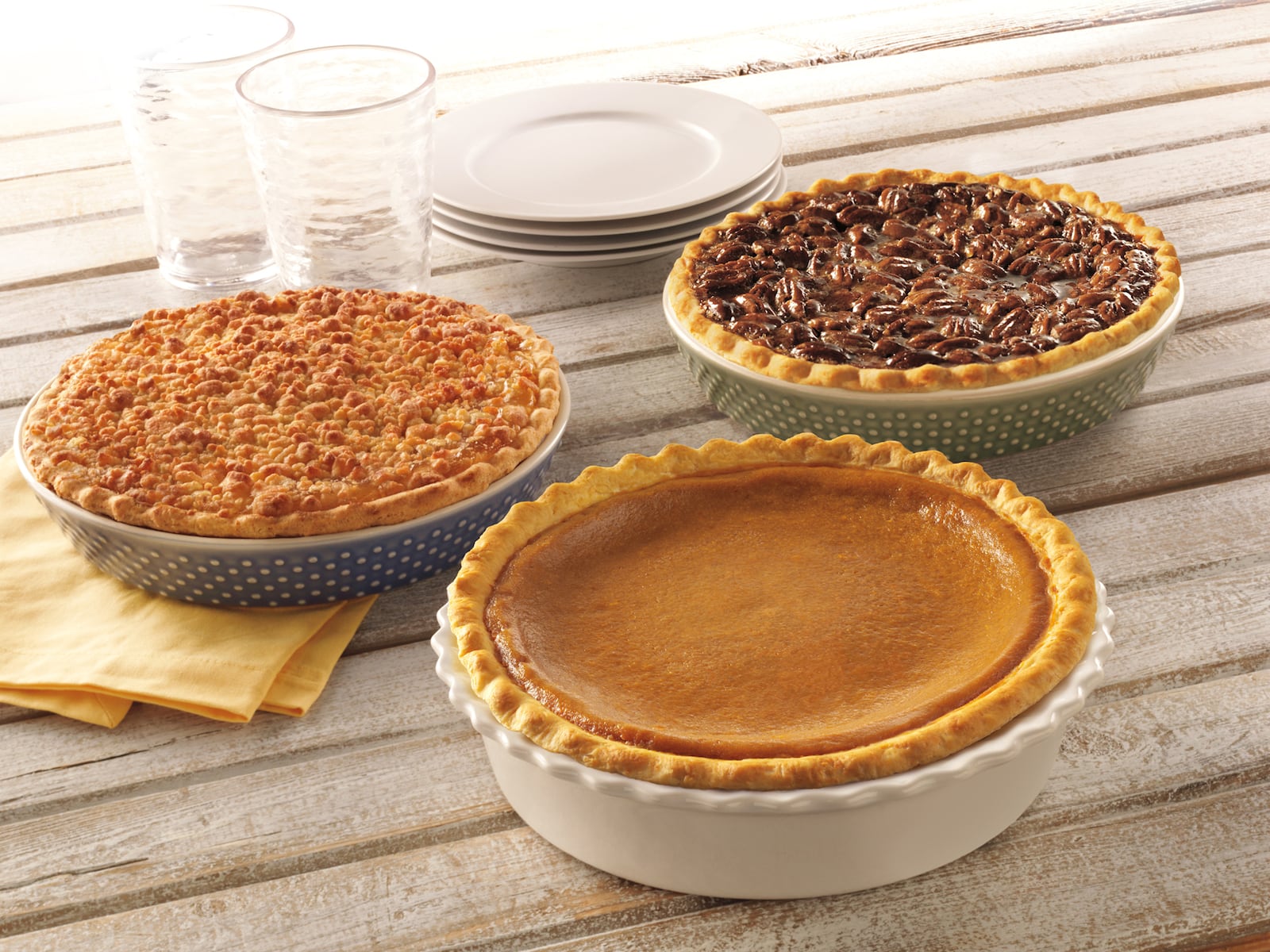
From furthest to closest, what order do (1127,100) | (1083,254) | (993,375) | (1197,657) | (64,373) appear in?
(1127,100) < (1083,254) < (64,373) < (993,375) < (1197,657)

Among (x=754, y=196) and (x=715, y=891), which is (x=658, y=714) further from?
(x=754, y=196)

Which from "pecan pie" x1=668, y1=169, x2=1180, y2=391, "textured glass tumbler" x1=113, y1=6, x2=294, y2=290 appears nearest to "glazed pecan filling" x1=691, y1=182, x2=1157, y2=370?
"pecan pie" x1=668, y1=169, x2=1180, y2=391

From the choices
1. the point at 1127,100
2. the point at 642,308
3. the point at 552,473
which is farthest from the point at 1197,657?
the point at 1127,100

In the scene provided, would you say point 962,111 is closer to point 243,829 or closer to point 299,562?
point 299,562

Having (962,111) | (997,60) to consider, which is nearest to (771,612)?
(962,111)

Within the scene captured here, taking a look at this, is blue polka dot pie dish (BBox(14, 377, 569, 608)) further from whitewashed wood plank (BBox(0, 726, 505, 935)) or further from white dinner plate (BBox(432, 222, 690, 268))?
white dinner plate (BBox(432, 222, 690, 268))
